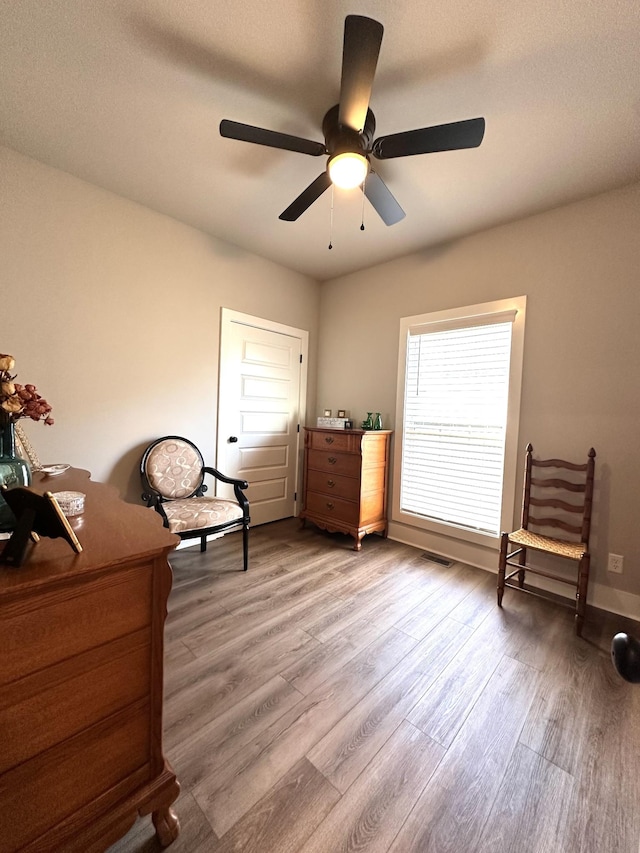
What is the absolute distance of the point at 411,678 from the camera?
1565 mm

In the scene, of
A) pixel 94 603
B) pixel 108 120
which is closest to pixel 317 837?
pixel 94 603

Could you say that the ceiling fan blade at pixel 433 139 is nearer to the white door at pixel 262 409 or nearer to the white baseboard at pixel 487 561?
the white door at pixel 262 409

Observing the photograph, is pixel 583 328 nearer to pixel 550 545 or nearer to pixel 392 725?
pixel 550 545

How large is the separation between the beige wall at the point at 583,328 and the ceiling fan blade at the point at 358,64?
5.58 feet

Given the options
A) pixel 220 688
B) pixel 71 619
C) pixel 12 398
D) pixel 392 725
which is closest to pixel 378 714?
pixel 392 725

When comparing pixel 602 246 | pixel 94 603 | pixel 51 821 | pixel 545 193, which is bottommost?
pixel 51 821

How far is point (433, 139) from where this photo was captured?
4.82ft

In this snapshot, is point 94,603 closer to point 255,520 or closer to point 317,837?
point 317,837

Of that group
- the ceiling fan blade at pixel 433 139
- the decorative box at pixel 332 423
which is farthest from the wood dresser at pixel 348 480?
the ceiling fan blade at pixel 433 139

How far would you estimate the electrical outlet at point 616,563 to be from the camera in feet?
7.01

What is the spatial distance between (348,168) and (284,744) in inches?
96.3

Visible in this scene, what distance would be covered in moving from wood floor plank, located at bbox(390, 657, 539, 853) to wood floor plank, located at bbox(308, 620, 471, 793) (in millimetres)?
204

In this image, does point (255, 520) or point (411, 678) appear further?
point (255, 520)

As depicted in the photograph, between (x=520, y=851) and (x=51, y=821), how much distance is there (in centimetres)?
123
